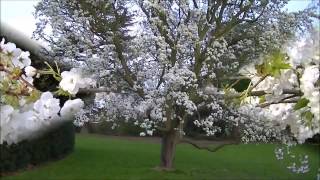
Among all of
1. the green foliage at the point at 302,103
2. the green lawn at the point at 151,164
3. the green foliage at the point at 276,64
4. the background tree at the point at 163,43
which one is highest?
the background tree at the point at 163,43

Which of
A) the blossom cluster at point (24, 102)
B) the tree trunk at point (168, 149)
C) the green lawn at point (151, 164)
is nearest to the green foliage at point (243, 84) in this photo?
the blossom cluster at point (24, 102)

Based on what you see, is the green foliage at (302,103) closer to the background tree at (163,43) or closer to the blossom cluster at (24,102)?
the blossom cluster at (24,102)

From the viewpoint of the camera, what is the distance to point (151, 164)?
10531 millimetres

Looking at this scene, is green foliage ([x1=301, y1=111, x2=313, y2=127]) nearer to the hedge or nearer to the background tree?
the background tree

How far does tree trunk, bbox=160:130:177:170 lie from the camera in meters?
8.14

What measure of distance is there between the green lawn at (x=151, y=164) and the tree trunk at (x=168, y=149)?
25 centimetres

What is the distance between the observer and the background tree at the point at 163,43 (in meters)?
4.51

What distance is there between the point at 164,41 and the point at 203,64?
516 mm

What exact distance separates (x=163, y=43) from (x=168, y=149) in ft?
13.6

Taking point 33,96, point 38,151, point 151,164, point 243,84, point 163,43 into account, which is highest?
point 163,43

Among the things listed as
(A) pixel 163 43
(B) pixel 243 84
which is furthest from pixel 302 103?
(A) pixel 163 43

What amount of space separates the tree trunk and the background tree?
2774 mm

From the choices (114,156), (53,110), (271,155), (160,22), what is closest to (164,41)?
(160,22)

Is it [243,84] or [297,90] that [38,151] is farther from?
[297,90]
